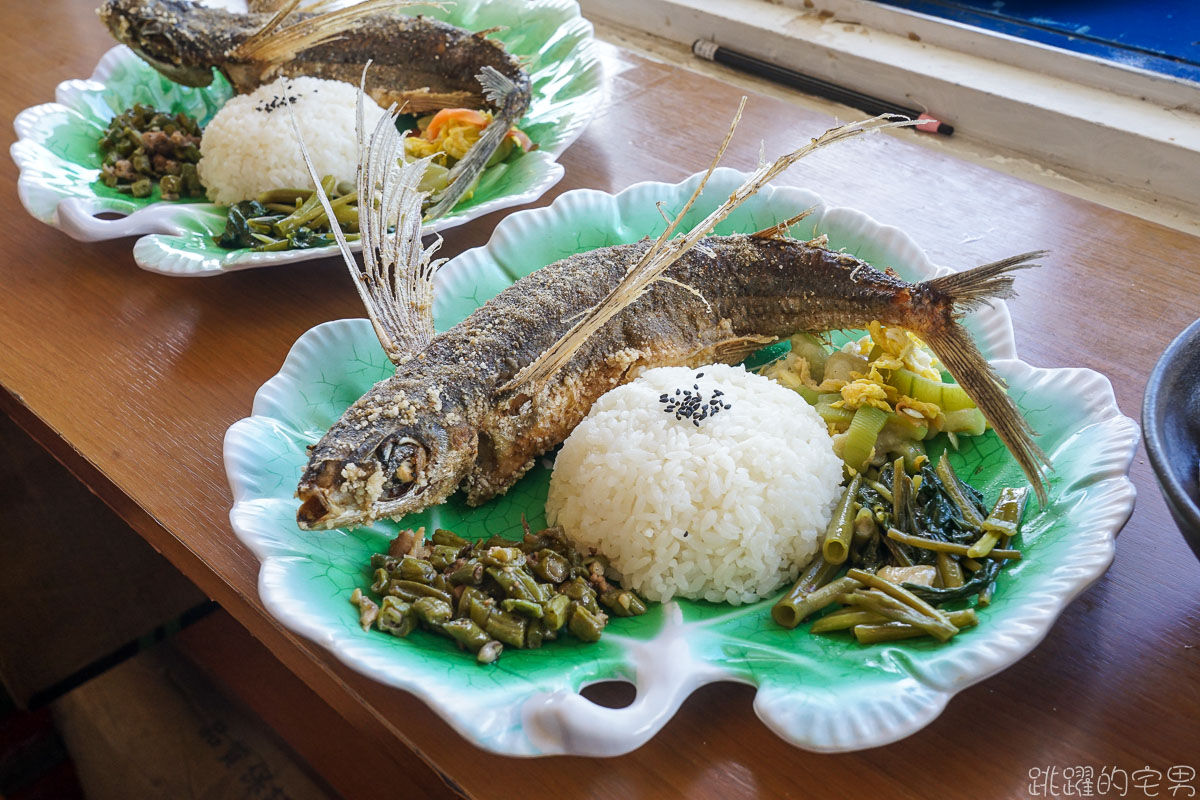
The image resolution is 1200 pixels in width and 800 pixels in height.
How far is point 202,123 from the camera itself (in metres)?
3.50

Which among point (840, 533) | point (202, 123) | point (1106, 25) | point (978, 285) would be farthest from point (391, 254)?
point (1106, 25)

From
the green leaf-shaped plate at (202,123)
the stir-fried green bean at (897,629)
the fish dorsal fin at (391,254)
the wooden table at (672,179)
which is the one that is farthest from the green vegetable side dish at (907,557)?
the green leaf-shaped plate at (202,123)

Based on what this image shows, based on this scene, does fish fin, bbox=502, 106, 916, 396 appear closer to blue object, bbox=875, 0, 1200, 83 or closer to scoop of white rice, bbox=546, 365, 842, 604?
scoop of white rice, bbox=546, 365, 842, 604

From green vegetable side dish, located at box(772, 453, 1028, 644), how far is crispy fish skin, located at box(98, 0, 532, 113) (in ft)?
7.04

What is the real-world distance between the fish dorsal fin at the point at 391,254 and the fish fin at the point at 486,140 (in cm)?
31

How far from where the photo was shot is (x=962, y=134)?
3.70 meters

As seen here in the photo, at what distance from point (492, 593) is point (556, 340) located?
0.61 metres

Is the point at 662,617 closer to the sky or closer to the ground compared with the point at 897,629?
closer to the ground

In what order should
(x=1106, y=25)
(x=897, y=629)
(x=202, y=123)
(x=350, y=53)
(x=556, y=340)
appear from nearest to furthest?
(x=897, y=629) → (x=556, y=340) → (x=350, y=53) → (x=202, y=123) → (x=1106, y=25)

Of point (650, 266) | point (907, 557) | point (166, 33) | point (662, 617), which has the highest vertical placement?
point (166, 33)

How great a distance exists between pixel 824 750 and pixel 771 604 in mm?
395

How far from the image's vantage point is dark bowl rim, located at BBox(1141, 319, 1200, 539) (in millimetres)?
1290

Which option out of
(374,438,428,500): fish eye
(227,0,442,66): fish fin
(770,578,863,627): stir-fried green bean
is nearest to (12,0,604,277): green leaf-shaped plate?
(227,0,442,66): fish fin

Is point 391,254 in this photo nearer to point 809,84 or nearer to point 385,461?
point 385,461
